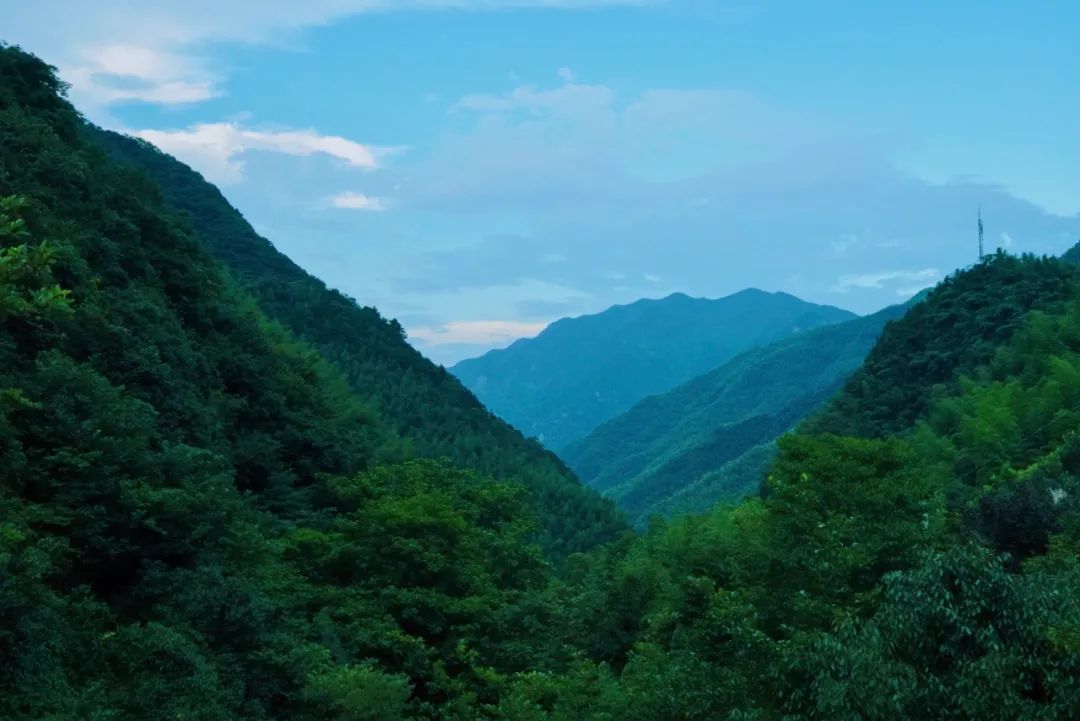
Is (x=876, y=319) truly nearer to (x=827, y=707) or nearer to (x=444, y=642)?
(x=444, y=642)

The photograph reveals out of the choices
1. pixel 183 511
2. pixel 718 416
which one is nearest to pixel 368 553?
pixel 183 511

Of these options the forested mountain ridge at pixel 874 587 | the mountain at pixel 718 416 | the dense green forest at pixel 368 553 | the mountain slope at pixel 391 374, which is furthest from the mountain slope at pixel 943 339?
the mountain at pixel 718 416

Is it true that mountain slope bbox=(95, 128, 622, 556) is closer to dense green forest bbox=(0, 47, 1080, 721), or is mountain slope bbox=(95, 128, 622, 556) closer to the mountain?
dense green forest bbox=(0, 47, 1080, 721)

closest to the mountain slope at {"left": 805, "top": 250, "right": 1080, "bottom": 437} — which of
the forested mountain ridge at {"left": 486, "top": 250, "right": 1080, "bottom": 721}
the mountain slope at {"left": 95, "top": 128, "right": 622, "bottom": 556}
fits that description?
the forested mountain ridge at {"left": 486, "top": 250, "right": 1080, "bottom": 721}

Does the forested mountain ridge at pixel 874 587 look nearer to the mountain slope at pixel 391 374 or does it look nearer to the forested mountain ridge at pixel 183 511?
the forested mountain ridge at pixel 183 511

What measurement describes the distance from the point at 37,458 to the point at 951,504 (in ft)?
67.6

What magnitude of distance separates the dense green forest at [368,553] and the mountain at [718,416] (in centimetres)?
5721

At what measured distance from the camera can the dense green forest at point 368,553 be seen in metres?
8.95

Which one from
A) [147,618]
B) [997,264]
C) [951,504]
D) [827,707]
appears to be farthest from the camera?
[997,264]

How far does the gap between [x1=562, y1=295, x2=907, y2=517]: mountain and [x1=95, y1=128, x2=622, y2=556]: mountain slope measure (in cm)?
3046

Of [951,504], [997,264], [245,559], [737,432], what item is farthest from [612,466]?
[245,559]

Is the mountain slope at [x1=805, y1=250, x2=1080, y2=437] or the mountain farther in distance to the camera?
the mountain

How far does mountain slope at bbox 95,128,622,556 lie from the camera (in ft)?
153

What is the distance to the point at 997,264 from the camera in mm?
49281
